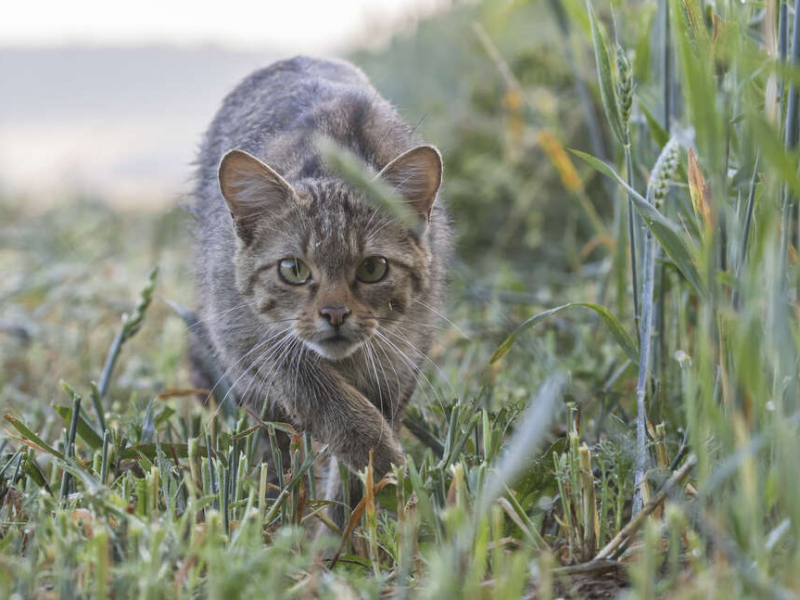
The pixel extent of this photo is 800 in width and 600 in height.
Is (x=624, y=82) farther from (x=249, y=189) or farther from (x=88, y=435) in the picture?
(x=88, y=435)

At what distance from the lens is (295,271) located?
8.48ft

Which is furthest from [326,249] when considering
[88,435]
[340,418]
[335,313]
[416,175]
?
[88,435]

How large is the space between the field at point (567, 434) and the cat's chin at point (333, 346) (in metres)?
0.27

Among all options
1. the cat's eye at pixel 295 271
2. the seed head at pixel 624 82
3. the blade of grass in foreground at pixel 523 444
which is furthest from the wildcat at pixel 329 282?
the blade of grass in foreground at pixel 523 444

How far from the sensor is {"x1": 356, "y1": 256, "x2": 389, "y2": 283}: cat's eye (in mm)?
2572

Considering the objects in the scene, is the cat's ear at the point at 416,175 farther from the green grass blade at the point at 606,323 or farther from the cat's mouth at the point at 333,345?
the green grass blade at the point at 606,323

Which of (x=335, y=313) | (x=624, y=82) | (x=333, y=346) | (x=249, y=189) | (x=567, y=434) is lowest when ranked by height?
(x=567, y=434)

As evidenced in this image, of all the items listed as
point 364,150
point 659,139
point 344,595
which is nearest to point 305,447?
point 344,595

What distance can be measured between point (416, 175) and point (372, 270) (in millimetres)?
305

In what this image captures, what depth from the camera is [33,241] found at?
516 centimetres

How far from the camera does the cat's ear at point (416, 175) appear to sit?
2508 millimetres

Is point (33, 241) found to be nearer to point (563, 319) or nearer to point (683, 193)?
point (563, 319)

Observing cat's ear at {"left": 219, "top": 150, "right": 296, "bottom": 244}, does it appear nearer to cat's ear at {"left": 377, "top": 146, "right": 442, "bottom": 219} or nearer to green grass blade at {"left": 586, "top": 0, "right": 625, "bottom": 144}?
cat's ear at {"left": 377, "top": 146, "right": 442, "bottom": 219}

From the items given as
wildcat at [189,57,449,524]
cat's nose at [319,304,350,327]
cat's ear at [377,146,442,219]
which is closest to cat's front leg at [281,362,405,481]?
wildcat at [189,57,449,524]
